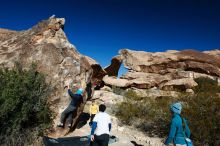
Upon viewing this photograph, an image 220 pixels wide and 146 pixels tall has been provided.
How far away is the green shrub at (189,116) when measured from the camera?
9297mm

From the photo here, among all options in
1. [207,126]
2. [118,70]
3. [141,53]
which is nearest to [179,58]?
[141,53]

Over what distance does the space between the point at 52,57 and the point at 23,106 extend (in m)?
2.64

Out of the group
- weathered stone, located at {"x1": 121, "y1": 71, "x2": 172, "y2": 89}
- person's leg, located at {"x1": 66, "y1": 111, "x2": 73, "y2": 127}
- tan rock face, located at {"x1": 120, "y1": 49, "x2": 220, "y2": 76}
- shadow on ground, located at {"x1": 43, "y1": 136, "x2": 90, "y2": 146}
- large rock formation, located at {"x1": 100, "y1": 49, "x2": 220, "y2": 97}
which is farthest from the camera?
tan rock face, located at {"x1": 120, "y1": 49, "x2": 220, "y2": 76}

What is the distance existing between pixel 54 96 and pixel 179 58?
26.0 metres

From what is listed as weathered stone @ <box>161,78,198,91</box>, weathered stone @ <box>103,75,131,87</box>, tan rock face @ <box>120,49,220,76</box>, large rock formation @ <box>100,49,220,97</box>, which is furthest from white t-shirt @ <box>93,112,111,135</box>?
tan rock face @ <box>120,49,220,76</box>

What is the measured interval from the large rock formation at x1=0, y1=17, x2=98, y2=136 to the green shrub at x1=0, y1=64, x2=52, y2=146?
0.54 meters

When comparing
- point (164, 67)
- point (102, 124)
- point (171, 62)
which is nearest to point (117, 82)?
point (164, 67)

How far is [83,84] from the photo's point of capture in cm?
1016

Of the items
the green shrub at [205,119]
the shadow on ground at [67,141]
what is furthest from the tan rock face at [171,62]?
the shadow on ground at [67,141]

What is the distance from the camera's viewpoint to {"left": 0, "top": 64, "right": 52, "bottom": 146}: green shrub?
6.75 metres

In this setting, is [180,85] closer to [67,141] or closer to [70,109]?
[70,109]

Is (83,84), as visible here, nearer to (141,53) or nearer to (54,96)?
(54,96)

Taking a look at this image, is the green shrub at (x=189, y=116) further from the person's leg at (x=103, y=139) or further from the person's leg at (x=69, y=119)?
the person's leg at (x=103, y=139)

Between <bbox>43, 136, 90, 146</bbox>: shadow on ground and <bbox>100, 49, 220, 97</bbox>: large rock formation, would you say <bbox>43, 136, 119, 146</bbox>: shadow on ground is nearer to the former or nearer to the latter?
<bbox>43, 136, 90, 146</bbox>: shadow on ground
